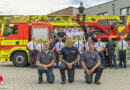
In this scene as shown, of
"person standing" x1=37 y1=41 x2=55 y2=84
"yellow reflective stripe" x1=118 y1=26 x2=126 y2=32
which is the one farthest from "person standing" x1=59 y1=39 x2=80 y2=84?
"yellow reflective stripe" x1=118 y1=26 x2=126 y2=32

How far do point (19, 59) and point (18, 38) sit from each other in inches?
48.3

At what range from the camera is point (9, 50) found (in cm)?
1157

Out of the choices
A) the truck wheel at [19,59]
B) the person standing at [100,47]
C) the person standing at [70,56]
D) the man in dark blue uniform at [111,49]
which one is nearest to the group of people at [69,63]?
the person standing at [70,56]

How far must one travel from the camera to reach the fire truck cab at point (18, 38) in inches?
453

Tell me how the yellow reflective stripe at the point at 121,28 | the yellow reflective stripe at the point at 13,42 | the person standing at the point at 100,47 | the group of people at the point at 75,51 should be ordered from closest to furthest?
the group of people at the point at 75,51 → the person standing at the point at 100,47 → the yellow reflective stripe at the point at 13,42 → the yellow reflective stripe at the point at 121,28

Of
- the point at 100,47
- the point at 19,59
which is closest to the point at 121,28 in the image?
the point at 100,47

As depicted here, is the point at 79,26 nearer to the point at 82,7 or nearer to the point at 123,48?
the point at 82,7

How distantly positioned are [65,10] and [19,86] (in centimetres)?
3117

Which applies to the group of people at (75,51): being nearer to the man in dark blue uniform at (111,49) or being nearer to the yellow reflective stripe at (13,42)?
the man in dark blue uniform at (111,49)

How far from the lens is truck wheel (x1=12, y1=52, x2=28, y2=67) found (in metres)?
11.5

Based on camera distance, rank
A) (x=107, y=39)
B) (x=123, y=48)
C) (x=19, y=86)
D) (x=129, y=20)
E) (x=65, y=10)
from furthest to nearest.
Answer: (x=65, y=10), (x=129, y=20), (x=107, y=39), (x=123, y=48), (x=19, y=86)

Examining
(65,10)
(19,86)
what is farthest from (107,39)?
(65,10)

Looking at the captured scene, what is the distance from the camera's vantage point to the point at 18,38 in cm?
1156

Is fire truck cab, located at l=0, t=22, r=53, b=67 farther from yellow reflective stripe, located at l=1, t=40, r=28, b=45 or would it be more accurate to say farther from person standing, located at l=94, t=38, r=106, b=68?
person standing, located at l=94, t=38, r=106, b=68
